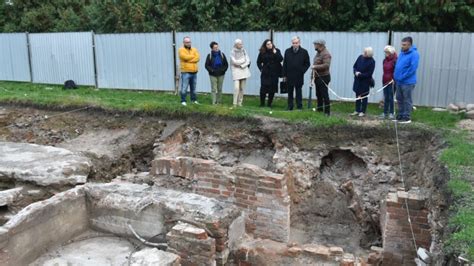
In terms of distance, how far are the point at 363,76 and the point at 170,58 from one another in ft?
19.7

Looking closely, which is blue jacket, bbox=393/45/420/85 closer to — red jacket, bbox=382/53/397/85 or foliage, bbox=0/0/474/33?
red jacket, bbox=382/53/397/85

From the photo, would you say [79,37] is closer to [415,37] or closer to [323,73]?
[323,73]

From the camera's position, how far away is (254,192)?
7047 mm

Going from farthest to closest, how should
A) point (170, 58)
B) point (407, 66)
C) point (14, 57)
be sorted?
point (14, 57), point (170, 58), point (407, 66)

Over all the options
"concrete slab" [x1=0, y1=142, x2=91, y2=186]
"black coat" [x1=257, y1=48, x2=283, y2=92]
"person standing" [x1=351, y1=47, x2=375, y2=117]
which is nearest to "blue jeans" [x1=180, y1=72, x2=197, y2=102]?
"black coat" [x1=257, y1=48, x2=283, y2=92]

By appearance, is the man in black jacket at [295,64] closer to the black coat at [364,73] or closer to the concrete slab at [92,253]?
the black coat at [364,73]

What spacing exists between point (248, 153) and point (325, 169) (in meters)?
1.62

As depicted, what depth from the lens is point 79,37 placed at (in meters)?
15.0

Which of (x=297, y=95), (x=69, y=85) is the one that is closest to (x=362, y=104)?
(x=297, y=95)

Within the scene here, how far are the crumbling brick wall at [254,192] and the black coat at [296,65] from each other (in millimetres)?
3680

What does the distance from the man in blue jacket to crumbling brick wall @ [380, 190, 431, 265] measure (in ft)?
9.69

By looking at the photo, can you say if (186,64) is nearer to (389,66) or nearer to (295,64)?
(295,64)

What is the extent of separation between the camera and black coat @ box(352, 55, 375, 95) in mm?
9867

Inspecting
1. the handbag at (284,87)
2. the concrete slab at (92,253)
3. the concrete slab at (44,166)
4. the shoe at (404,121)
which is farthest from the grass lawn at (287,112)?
the concrete slab at (92,253)
